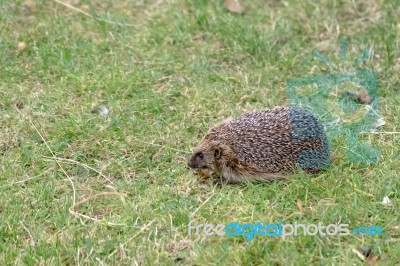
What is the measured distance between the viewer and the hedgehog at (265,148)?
5.58 meters

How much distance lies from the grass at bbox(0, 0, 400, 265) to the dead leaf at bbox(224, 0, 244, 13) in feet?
0.29

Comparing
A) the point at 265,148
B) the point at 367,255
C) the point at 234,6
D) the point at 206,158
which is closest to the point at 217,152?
the point at 206,158

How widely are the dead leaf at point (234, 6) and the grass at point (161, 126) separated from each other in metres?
0.09

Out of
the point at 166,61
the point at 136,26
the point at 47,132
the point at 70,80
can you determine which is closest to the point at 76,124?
the point at 47,132

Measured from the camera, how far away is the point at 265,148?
222 inches

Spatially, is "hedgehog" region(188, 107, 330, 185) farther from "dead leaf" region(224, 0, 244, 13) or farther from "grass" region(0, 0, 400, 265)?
"dead leaf" region(224, 0, 244, 13)

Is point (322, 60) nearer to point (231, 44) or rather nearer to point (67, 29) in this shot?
point (231, 44)

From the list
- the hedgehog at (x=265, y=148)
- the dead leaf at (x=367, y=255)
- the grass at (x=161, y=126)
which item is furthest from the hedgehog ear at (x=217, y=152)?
the dead leaf at (x=367, y=255)

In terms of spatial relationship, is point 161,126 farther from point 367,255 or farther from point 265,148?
point 367,255

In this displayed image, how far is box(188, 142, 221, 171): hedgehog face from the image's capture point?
572 centimetres

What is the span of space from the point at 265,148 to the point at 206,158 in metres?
0.47

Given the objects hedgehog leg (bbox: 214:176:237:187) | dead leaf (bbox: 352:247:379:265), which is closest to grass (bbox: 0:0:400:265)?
dead leaf (bbox: 352:247:379:265)

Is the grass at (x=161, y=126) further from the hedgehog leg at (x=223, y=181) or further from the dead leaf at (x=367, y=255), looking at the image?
the hedgehog leg at (x=223, y=181)

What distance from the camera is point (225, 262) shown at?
4.68m
